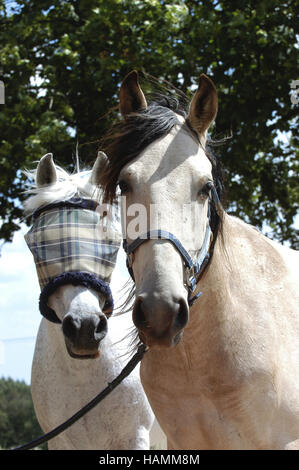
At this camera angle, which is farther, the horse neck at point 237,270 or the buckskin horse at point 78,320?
the buckskin horse at point 78,320

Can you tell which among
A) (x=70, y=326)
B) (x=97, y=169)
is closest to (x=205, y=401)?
(x=70, y=326)

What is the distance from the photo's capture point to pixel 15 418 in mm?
42594

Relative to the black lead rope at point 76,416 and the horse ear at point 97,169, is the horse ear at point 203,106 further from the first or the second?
the black lead rope at point 76,416

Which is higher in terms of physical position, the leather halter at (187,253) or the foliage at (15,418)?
the leather halter at (187,253)

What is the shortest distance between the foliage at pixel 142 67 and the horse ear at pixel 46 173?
143 inches

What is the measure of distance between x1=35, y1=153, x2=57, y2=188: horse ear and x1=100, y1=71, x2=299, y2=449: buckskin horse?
0.80m

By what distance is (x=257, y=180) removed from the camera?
875 cm

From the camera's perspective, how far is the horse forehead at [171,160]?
7.60ft

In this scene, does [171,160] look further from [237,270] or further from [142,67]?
[142,67]

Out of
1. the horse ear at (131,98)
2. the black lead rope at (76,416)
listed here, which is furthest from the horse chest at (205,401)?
the horse ear at (131,98)

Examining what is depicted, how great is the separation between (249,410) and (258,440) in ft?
0.45

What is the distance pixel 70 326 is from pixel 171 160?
994mm

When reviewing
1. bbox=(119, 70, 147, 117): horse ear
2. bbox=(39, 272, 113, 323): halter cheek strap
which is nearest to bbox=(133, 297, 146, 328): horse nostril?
bbox=(39, 272, 113, 323): halter cheek strap

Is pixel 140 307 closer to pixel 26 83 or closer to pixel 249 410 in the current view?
pixel 249 410
